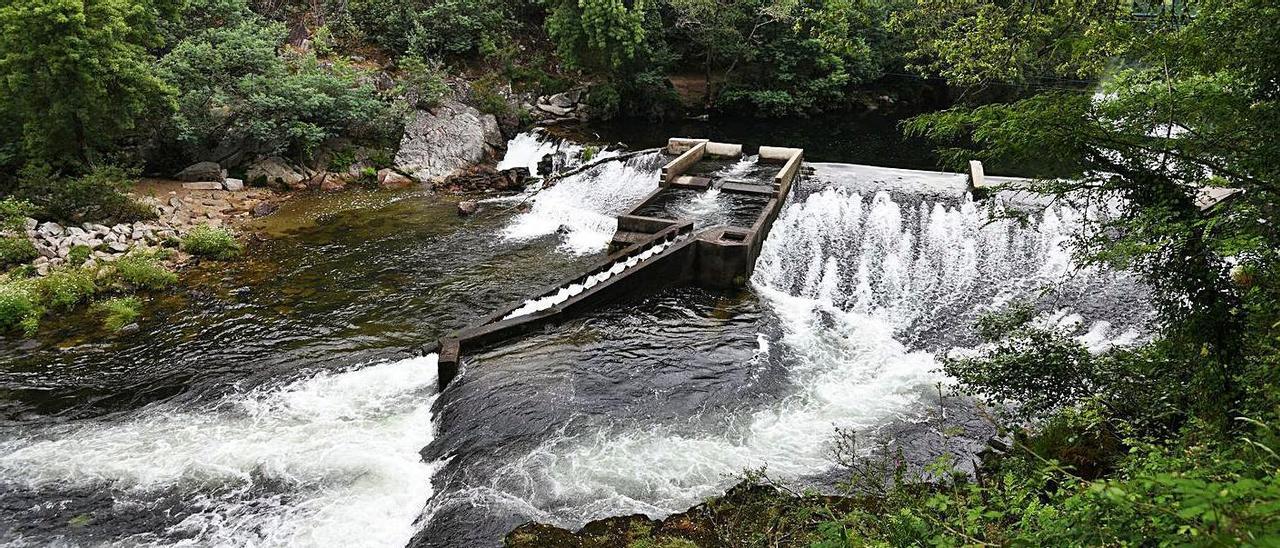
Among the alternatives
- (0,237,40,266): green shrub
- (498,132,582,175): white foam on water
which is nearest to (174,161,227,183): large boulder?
(0,237,40,266): green shrub

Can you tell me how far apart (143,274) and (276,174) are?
259 inches

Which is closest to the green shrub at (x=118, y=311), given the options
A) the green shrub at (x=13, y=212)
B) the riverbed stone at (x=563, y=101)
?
the green shrub at (x=13, y=212)

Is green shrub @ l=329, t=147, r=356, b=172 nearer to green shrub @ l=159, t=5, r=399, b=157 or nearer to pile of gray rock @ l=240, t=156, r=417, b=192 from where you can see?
pile of gray rock @ l=240, t=156, r=417, b=192

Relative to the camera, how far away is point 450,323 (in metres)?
11.4

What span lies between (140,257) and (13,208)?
2.69m

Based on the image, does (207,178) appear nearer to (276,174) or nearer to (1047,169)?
(276,174)

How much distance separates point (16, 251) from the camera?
1242 centimetres

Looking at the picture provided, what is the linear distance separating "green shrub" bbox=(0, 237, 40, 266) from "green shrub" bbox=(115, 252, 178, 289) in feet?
5.10

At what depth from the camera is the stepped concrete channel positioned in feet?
33.9

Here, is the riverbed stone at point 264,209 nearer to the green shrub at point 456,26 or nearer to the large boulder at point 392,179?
the large boulder at point 392,179

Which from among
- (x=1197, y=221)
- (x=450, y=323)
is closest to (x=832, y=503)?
(x=1197, y=221)

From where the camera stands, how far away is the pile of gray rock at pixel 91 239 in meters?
12.8

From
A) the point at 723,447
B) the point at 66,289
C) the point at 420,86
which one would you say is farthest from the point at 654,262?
the point at 420,86

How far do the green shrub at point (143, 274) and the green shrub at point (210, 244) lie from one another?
3.86ft
